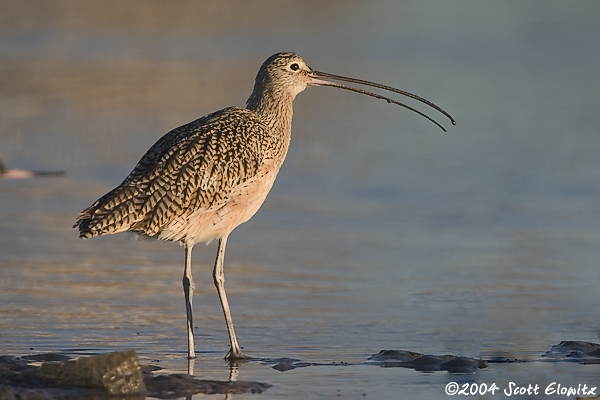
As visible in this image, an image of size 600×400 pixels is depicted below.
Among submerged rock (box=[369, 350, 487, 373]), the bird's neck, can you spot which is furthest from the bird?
submerged rock (box=[369, 350, 487, 373])

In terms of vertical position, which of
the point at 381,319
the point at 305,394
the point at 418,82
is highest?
the point at 418,82

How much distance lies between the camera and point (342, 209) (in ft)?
34.8

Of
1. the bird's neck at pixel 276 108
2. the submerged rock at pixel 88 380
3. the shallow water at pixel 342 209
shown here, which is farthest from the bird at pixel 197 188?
the submerged rock at pixel 88 380

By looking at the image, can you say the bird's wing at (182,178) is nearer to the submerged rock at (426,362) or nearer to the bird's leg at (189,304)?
the bird's leg at (189,304)

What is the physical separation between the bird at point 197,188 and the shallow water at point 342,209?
0.59 metres

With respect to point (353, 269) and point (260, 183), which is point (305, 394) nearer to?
point (260, 183)

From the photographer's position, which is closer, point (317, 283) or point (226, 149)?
point (226, 149)

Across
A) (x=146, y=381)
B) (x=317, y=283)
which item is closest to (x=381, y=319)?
(x=317, y=283)

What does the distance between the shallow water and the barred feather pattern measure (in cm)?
63

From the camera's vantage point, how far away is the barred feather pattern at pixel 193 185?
6984mm

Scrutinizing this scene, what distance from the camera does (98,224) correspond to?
689 cm

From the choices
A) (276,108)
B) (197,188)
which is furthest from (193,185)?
(276,108)

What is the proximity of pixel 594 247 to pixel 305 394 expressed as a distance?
382cm

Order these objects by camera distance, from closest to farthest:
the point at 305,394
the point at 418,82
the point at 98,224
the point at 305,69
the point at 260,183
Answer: the point at 305,394
the point at 98,224
the point at 260,183
the point at 305,69
the point at 418,82
